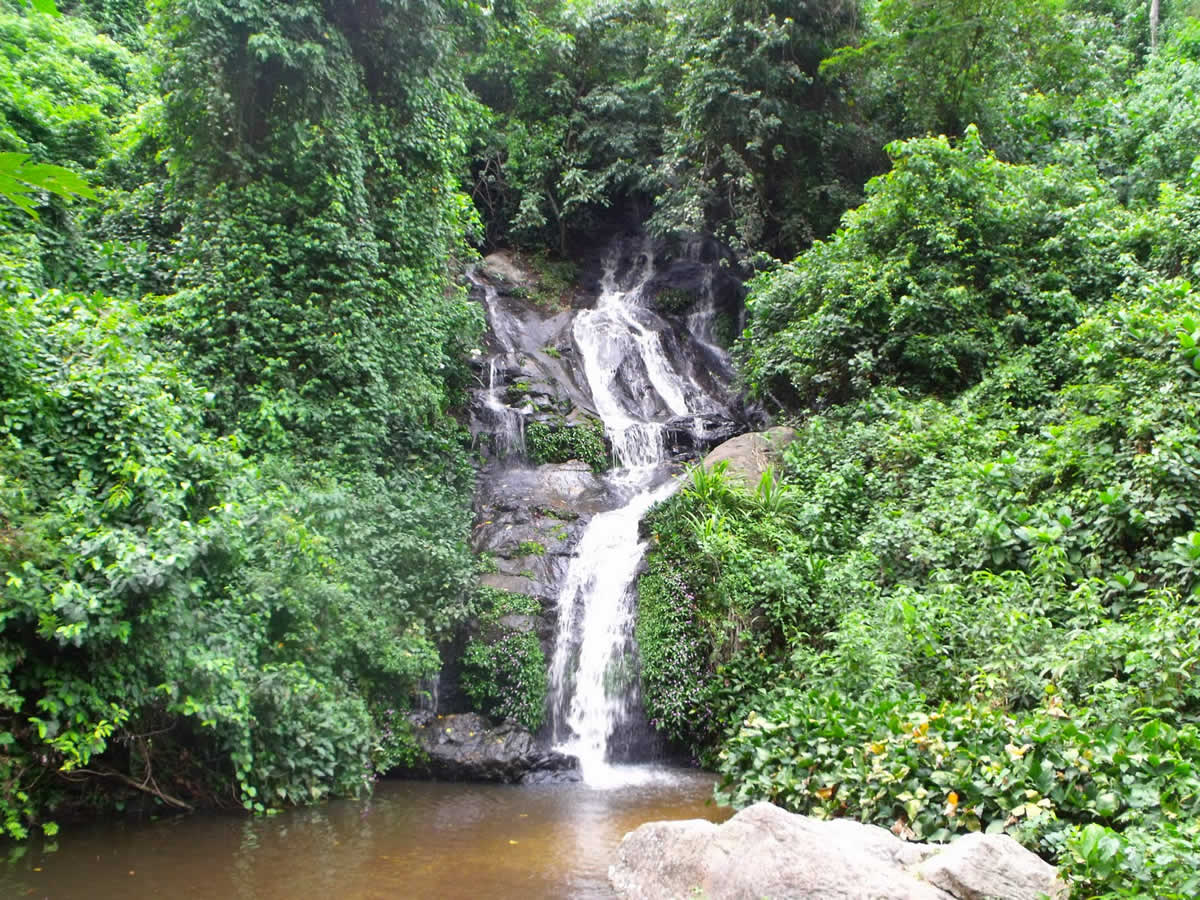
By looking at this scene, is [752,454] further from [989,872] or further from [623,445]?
[989,872]

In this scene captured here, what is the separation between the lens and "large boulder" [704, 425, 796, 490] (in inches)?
468

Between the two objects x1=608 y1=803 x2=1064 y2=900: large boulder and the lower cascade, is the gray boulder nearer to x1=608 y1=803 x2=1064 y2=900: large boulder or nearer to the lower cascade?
x1=608 y1=803 x2=1064 y2=900: large boulder

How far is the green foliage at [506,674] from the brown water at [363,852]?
5.04ft

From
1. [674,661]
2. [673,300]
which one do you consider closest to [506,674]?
[674,661]

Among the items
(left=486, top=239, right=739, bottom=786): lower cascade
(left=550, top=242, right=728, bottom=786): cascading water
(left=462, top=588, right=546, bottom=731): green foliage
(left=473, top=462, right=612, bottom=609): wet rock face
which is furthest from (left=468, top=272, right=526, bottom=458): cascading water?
(left=462, top=588, right=546, bottom=731): green foliage

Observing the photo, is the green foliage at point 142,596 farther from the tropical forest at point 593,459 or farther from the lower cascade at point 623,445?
the lower cascade at point 623,445

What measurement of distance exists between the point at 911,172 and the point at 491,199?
12772mm

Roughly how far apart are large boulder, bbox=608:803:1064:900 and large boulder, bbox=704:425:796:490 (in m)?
7.02

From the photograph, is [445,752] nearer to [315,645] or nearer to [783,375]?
[315,645]

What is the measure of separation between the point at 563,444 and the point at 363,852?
874cm

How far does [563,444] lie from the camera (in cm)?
1434

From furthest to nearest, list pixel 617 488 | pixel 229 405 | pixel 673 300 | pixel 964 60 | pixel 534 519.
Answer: pixel 673 300, pixel 964 60, pixel 617 488, pixel 534 519, pixel 229 405

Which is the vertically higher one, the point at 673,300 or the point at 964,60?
the point at 964,60

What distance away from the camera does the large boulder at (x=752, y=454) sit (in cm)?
1188
